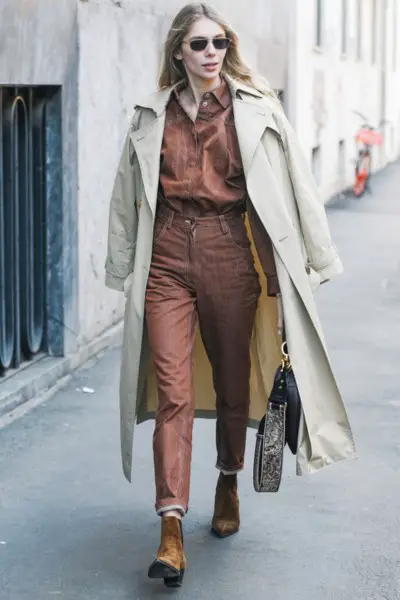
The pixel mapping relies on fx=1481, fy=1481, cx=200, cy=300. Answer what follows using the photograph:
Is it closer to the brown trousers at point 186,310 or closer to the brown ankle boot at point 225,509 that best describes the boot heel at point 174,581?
the brown trousers at point 186,310

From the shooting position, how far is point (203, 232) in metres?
4.84

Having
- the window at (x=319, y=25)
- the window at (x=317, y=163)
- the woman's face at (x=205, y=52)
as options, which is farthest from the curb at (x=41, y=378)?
the window at (x=319, y=25)

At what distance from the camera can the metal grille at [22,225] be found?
7.71 m

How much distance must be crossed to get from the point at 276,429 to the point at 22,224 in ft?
11.4

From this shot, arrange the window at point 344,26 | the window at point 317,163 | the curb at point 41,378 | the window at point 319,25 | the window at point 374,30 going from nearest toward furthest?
the curb at point 41,378
the window at point 317,163
the window at point 319,25
the window at point 344,26
the window at point 374,30

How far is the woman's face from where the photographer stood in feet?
15.8

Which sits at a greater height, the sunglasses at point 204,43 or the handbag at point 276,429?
the sunglasses at point 204,43

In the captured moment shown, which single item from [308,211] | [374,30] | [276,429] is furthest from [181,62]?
[374,30]

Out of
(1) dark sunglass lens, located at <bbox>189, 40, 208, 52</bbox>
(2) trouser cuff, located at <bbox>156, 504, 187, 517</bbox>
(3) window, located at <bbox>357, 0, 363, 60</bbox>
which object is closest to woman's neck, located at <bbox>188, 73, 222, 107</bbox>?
(1) dark sunglass lens, located at <bbox>189, 40, 208, 52</bbox>

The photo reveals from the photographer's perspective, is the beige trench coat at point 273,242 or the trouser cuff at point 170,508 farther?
the beige trench coat at point 273,242

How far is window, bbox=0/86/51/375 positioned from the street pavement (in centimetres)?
40

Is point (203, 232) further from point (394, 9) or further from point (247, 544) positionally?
point (394, 9)

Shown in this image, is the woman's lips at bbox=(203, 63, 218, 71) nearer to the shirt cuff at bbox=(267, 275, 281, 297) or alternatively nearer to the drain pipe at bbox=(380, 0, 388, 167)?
the shirt cuff at bbox=(267, 275, 281, 297)

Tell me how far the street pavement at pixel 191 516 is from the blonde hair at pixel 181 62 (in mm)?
1607
